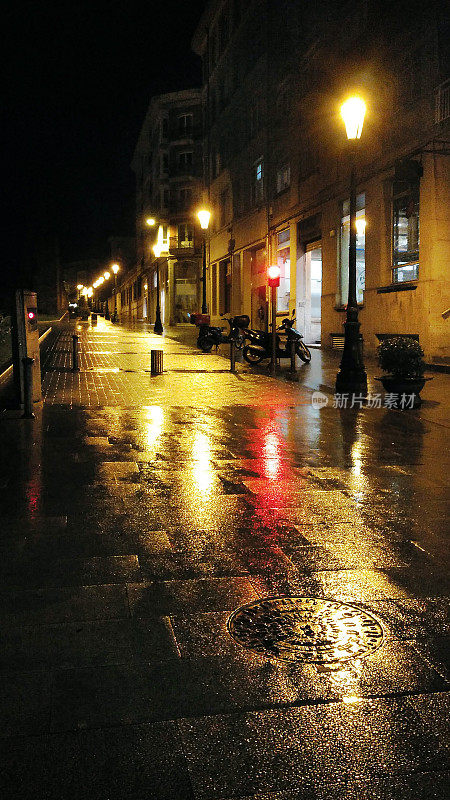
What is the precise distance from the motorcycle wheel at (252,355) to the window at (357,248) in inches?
166

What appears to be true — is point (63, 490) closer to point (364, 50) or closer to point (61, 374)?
point (61, 374)

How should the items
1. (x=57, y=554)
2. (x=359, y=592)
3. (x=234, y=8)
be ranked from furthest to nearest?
1. (x=234, y=8)
2. (x=57, y=554)
3. (x=359, y=592)

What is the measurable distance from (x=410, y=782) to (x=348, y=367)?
11.9m

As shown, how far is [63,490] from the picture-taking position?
6.73m

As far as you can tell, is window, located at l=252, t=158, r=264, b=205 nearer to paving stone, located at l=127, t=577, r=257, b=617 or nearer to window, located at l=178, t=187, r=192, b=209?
window, located at l=178, t=187, r=192, b=209

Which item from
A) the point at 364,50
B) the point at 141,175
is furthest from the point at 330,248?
the point at 141,175

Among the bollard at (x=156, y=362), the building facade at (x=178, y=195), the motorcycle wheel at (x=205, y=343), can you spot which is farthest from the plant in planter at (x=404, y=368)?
the building facade at (x=178, y=195)

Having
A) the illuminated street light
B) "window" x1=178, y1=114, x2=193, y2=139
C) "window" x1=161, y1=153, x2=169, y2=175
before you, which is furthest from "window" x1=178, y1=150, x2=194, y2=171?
the illuminated street light

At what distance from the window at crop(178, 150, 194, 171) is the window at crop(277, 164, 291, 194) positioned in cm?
3316

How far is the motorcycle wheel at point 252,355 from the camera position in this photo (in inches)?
823

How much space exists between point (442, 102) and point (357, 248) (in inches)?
281

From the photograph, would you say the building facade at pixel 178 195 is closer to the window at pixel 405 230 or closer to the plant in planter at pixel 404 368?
the window at pixel 405 230

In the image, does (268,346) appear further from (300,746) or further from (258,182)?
(300,746)

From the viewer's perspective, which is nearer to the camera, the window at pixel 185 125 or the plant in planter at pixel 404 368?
the plant in planter at pixel 404 368
